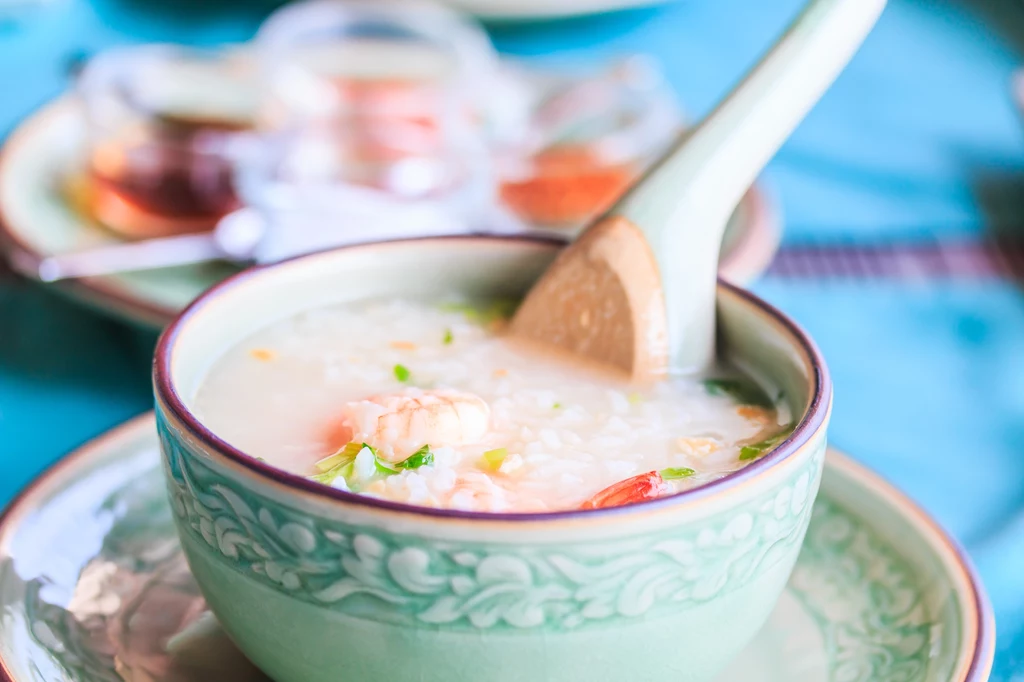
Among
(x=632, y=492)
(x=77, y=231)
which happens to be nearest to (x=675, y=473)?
(x=632, y=492)

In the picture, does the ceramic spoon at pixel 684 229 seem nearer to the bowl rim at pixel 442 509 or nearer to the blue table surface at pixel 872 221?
the bowl rim at pixel 442 509

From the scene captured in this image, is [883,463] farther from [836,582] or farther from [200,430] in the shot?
[200,430]

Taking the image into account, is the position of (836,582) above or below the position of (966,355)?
above

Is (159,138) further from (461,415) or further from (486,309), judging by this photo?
(461,415)

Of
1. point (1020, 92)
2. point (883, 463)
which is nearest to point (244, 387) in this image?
point (883, 463)

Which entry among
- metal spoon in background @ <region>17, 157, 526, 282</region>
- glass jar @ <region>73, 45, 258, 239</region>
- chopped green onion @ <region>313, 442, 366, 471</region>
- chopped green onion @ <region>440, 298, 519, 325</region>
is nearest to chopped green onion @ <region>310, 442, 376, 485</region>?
chopped green onion @ <region>313, 442, 366, 471</region>

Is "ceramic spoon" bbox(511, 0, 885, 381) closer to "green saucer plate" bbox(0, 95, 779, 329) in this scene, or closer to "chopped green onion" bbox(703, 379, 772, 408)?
"chopped green onion" bbox(703, 379, 772, 408)
